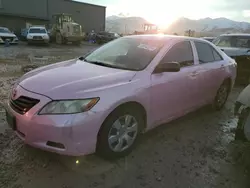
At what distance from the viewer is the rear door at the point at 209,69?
4.12 m

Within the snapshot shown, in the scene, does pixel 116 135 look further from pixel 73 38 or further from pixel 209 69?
pixel 73 38

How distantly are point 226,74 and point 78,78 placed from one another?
323 cm

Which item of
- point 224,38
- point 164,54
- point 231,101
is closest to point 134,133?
point 164,54

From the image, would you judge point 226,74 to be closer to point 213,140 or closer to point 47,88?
point 213,140

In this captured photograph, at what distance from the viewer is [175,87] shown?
348 cm

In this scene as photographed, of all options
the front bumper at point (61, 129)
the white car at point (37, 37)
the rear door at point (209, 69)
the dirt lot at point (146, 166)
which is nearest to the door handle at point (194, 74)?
the rear door at point (209, 69)

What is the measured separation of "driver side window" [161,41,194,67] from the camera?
11.5ft

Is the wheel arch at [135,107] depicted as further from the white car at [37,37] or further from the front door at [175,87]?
the white car at [37,37]

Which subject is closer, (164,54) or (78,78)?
(78,78)

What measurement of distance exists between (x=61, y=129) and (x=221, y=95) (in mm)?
3640

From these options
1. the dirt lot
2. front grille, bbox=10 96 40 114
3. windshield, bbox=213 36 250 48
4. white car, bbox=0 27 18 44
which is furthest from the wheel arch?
white car, bbox=0 27 18 44

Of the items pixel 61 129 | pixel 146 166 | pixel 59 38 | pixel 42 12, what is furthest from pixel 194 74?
pixel 42 12

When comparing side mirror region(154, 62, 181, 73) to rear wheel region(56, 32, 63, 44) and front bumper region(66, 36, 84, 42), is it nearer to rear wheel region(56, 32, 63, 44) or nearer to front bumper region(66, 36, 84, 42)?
front bumper region(66, 36, 84, 42)

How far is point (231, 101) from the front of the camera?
19.4 ft
